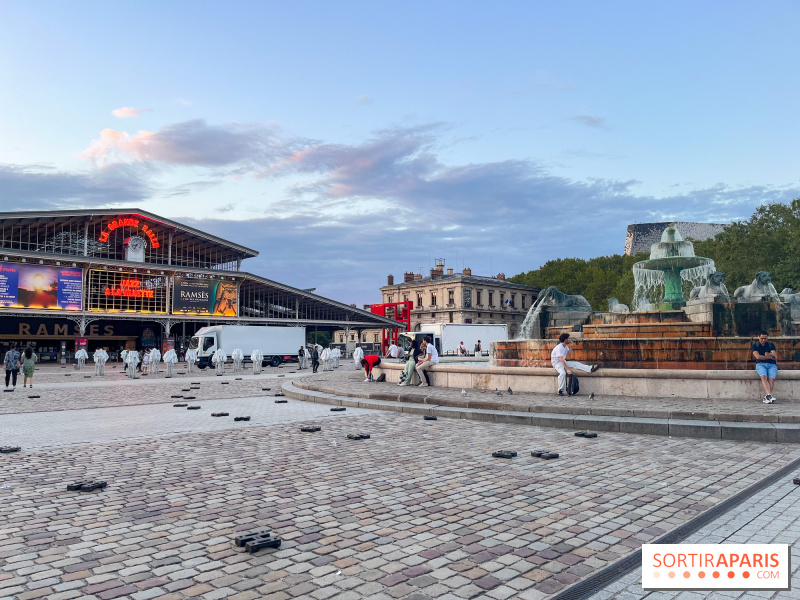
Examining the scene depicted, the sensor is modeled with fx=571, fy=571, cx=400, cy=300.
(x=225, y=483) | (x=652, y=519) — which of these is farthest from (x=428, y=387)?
(x=652, y=519)

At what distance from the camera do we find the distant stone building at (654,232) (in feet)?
345

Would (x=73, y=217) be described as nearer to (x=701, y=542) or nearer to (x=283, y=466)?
(x=283, y=466)

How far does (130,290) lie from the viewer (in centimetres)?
5322

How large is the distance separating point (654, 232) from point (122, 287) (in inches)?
3747

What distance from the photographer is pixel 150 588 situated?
11.5 ft

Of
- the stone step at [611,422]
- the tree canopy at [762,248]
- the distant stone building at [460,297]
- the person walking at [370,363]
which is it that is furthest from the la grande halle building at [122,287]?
the stone step at [611,422]

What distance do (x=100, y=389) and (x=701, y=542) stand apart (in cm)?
2111

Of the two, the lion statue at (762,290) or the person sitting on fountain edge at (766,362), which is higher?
the lion statue at (762,290)

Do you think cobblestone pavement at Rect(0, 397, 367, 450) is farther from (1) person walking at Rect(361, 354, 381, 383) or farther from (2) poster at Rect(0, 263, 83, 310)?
(2) poster at Rect(0, 263, 83, 310)

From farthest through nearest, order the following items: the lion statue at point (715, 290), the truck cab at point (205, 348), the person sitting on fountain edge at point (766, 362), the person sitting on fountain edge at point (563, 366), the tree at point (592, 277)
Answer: the tree at point (592, 277), the truck cab at point (205, 348), the lion statue at point (715, 290), the person sitting on fountain edge at point (563, 366), the person sitting on fountain edge at point (766, 362)

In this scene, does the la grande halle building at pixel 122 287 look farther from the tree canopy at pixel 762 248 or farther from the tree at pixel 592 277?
the tree canopy at pixel 762 248

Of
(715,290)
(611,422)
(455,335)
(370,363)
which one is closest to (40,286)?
(455,335)

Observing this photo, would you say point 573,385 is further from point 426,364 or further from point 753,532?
point 753,532

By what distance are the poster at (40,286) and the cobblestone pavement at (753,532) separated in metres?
53.4
